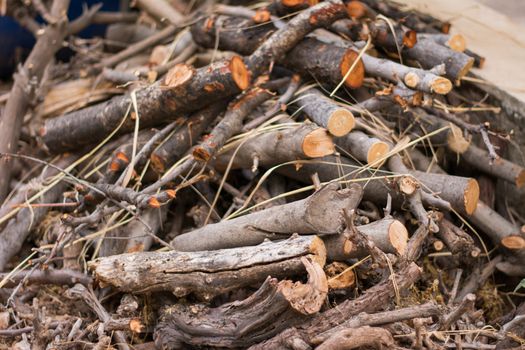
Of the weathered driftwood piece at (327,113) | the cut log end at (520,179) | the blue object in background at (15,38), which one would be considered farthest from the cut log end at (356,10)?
the blue object in background at (15,38)

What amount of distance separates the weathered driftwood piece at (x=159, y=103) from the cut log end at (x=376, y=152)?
0.69 m

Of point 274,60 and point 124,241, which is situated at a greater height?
point 274,60

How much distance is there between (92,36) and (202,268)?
320 cm

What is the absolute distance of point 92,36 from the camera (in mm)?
5434

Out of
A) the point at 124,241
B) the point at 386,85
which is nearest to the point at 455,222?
the point at 386,85

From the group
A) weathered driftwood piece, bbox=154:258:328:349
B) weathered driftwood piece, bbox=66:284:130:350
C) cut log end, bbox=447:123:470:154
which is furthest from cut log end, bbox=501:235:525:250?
weathered driftwood piece, bbox=66:284:130:350

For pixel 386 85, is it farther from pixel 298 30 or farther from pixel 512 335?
pixel 512 335

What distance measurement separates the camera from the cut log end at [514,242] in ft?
10.8

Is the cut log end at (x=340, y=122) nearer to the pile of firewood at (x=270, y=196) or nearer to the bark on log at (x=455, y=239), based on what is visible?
the pile of firewood at (x=270, y=196)

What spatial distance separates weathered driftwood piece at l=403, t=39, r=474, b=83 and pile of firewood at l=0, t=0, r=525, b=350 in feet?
0.04

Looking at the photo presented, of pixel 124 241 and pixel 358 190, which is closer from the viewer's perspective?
pixel 358 190

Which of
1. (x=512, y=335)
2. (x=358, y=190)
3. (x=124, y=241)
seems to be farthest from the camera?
(x=124, y=241)

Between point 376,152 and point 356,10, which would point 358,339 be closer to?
point 376,152

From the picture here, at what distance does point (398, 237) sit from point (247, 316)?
2.26ft
